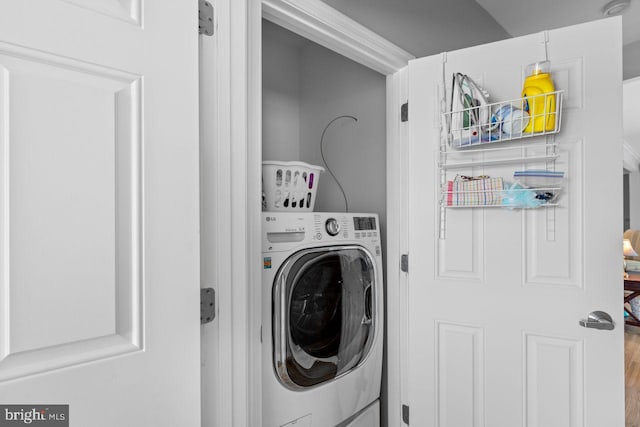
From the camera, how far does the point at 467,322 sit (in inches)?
62.8

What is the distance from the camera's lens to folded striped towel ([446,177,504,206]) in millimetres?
1481

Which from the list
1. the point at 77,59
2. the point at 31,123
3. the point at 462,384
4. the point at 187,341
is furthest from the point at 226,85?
the point at 462,384

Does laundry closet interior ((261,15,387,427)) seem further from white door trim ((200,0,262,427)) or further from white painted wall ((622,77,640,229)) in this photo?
white painted wall ((622,77,640,229))

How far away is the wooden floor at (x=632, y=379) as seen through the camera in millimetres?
2529

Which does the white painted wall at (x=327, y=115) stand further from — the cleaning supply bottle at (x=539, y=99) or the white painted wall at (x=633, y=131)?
the white painted wall at (x=633, y=131)

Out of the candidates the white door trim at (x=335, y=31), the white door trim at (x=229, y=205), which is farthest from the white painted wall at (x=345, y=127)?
the white door trim at (x=229, y=205)

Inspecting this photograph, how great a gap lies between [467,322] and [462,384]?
0.87 feet

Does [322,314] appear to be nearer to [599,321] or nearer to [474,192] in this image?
[474,192]

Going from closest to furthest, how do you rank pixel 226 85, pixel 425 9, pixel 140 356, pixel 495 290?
pixel 140 356 → pixel 226 85 → pixel 495 290 → pixel 425 9

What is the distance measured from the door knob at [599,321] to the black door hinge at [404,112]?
3.51 feet

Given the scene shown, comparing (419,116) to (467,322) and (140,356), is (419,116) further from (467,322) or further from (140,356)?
(140,356)

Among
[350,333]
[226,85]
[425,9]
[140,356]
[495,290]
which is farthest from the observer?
[425,9]

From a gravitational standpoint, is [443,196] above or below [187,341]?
above

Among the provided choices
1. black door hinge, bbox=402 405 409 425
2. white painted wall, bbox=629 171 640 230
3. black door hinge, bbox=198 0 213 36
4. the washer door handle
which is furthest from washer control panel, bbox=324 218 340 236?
white painted wall, bbox=629 171 640 230
